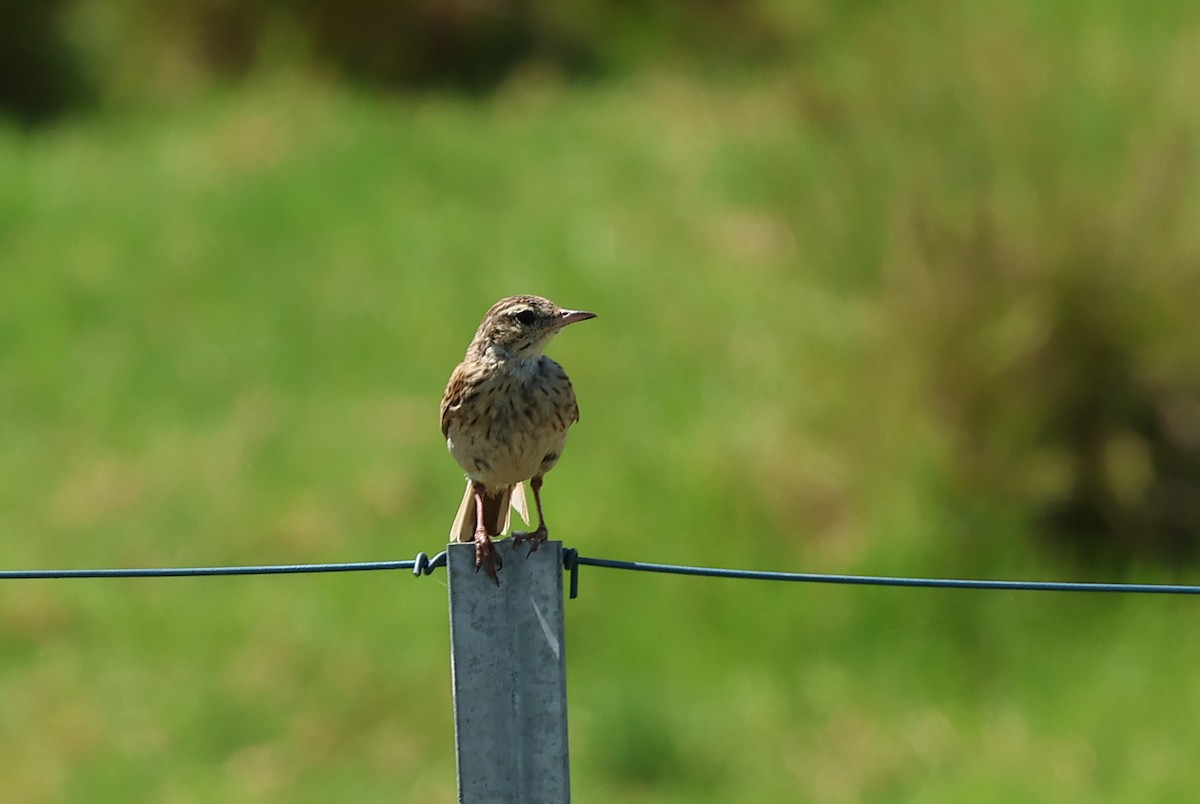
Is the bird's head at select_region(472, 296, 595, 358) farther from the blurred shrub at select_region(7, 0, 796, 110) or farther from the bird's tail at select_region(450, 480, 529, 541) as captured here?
the blurred shrub at select_region(7, 0, 796, 110)

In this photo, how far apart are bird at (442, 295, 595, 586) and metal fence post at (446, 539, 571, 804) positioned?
5.69 ft

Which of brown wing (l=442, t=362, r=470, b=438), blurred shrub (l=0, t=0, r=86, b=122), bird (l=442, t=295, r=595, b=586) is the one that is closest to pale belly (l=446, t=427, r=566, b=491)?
bird (l=442, t=295, r=595, b=586)

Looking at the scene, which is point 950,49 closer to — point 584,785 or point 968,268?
point 968,268

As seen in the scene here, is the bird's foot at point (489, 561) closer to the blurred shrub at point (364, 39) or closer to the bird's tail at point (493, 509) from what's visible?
Answer: the bird's tail at point (493, 509)

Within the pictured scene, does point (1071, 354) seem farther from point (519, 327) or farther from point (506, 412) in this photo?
point (506, 412)

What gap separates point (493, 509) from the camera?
5566mm

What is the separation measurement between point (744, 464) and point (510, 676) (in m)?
7.48

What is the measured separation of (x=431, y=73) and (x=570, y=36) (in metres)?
1.64

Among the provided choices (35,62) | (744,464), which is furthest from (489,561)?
(35,62)

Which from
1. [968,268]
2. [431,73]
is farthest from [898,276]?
[431,73]

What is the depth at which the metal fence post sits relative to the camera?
10.8 ft

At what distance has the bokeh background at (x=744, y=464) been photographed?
9172mm

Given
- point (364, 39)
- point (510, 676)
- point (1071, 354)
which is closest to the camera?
point (510, 676)

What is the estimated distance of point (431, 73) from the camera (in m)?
19.3
